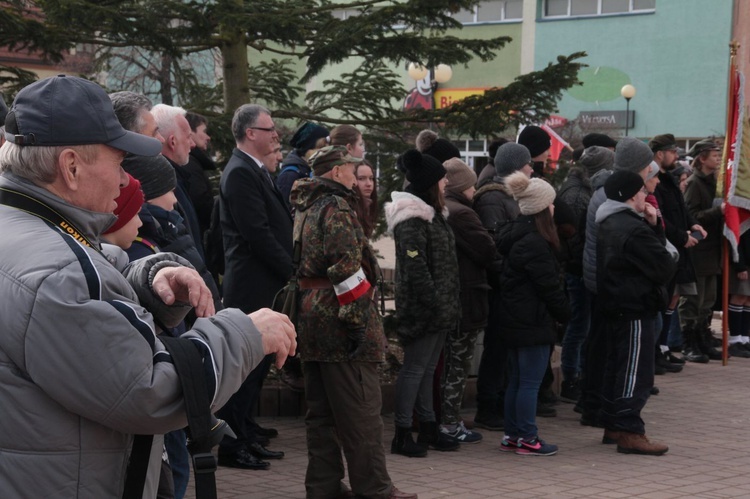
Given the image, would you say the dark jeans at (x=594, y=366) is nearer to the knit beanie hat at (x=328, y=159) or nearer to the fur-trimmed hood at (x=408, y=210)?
the fur-trimmed hood at (x=408, y=210)

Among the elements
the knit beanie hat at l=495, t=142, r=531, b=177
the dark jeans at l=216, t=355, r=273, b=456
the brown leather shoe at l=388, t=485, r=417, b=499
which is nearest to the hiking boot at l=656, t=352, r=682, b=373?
the knit beanie hat at l=495, t=142, r=531, b=177

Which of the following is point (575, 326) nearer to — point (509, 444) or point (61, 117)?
point (509, 444)

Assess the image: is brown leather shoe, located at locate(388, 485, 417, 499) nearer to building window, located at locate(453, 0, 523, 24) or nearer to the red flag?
the red flag

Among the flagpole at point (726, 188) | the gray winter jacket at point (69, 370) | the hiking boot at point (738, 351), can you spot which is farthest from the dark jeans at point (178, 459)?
the hiking boot at point (738, 351)

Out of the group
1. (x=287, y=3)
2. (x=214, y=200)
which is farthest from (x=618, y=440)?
(x=287, y=3)

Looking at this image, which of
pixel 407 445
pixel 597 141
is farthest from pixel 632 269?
pixel 597 141

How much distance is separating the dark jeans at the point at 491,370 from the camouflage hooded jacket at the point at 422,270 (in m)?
1.16

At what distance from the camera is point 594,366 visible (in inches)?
329

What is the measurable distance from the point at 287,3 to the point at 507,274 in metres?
3.79

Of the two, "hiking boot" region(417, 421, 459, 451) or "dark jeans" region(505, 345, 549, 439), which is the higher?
"dark jeans" region(505, 345, 549, 439)

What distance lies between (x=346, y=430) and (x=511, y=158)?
10.9 feet

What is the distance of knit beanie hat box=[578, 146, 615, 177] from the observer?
9.41 m

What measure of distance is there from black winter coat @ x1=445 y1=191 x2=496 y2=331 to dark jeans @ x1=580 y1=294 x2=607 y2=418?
107 cm

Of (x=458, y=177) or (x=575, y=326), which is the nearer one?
(x=458, y=177)
